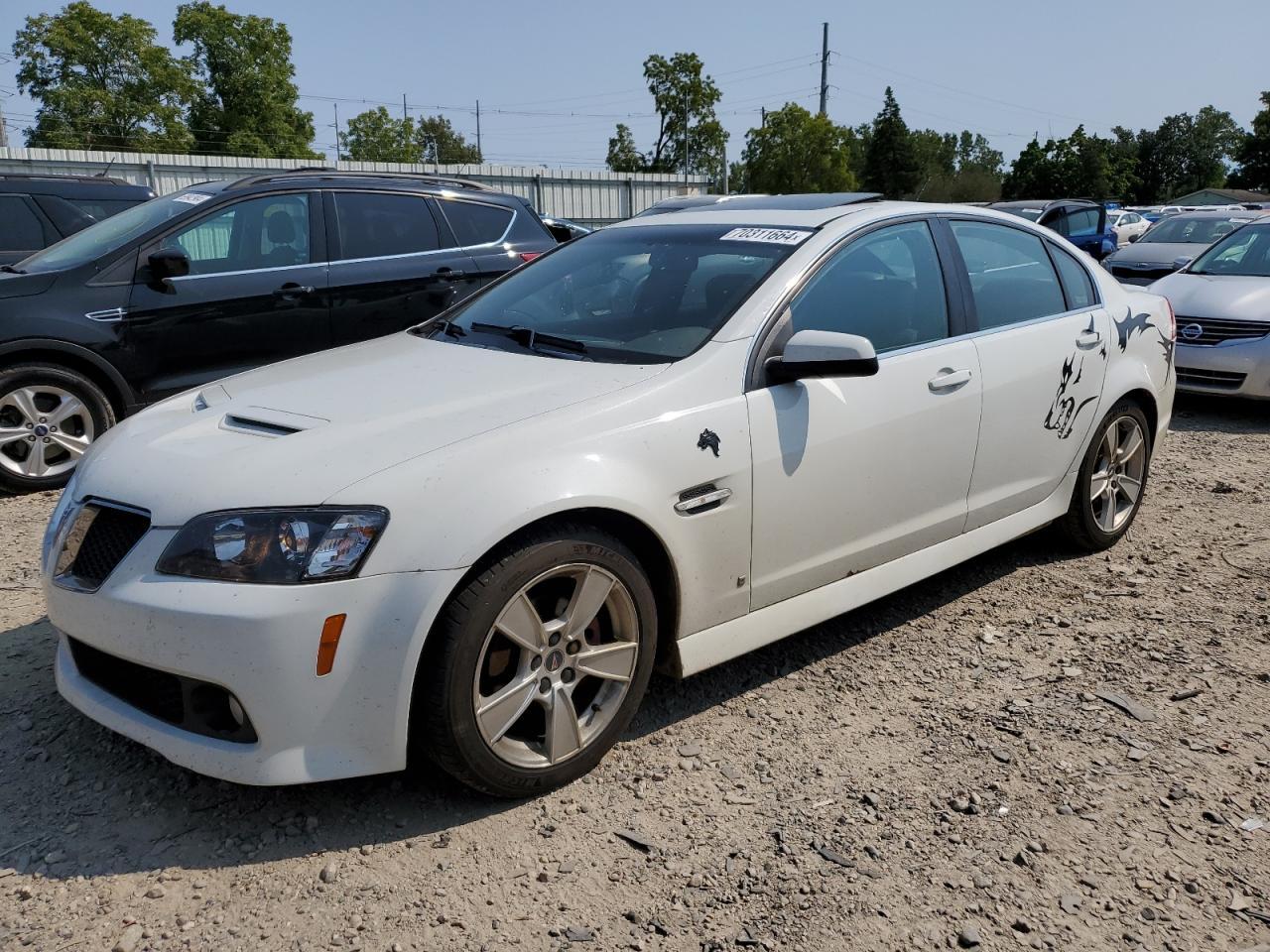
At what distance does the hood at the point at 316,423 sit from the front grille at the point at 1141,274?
1257cm

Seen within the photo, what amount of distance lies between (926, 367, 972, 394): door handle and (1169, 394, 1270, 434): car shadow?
14.7ft

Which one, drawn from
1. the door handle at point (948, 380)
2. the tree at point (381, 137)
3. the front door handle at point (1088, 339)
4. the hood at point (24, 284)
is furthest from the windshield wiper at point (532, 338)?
the tree at point (381, 137)

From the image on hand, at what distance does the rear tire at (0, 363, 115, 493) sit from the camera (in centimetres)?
574

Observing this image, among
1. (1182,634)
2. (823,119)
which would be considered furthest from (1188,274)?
(823,119)

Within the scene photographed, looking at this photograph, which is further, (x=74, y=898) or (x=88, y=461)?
(x=88, y=461)

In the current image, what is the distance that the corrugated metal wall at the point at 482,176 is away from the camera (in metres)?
24.8

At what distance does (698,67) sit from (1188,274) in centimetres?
7150

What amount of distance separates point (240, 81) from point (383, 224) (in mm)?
65189

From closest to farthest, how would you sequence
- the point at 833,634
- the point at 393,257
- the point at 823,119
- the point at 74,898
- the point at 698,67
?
the point at 74,898 < the point at 833,634 < the point at 393,257 < the point at 823,119 < the point at 698,67

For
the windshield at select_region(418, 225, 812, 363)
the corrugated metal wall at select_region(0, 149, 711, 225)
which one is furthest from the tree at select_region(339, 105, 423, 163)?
the windshield at select_region(418, 225, 812, 363)

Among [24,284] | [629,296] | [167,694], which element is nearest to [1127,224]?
[24,284]

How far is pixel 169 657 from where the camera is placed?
2.53m

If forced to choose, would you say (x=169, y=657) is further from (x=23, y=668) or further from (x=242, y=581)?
(x=23, y=668)

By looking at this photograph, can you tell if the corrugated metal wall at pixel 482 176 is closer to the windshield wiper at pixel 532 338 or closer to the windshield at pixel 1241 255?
the windshield at pixel 1241 255
